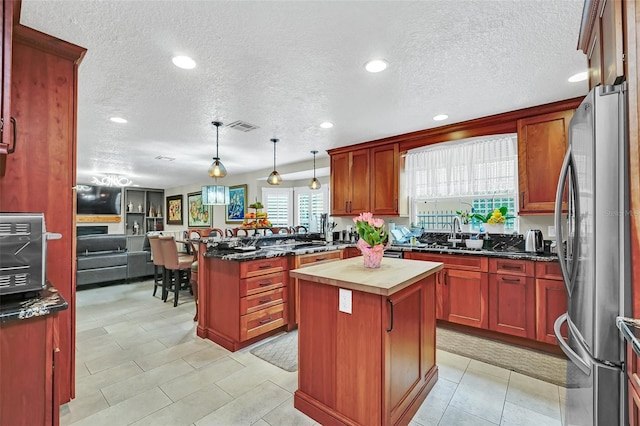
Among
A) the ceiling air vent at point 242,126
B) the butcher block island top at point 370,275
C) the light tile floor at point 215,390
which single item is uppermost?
the ceiling air vent at point 242,126

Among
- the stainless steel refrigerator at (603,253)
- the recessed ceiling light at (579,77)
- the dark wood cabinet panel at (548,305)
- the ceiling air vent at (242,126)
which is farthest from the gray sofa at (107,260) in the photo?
the recessed ceiling light at (579,77)

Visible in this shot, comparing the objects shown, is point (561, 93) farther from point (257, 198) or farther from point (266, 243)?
point (257, 198)

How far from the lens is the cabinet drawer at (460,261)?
10.2ft

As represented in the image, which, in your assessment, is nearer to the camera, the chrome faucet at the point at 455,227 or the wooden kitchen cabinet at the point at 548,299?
the wooden kitchen cabinet at the point at 548,299

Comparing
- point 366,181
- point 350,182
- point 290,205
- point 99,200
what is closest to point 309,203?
point 290,205

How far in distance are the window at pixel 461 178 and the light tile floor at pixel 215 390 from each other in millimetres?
2080

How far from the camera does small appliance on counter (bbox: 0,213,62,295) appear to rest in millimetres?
1192

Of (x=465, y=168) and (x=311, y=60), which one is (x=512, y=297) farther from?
(x=311, y=60)

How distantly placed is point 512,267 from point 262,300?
259cm

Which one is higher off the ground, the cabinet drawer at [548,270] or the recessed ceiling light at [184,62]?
the recessed ceiling light at [184,62]

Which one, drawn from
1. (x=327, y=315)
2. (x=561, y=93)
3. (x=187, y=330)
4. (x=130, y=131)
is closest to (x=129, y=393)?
(x=187, y=330)

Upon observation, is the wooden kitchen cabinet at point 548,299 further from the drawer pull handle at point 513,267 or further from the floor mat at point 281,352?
the floor mat at point 281,352

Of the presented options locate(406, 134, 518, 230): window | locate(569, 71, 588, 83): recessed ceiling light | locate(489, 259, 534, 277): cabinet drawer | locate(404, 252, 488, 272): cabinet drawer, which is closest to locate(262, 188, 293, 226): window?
locate(406, 134, 518, 230): window

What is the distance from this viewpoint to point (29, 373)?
3.78 ft
